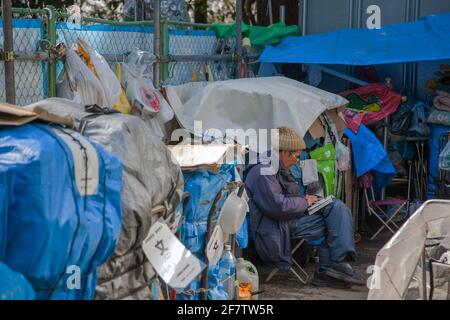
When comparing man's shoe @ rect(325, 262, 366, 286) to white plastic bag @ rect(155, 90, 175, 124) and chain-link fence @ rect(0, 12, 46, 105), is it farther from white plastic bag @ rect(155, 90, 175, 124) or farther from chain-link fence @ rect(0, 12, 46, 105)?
chain-link fence @ rect(0, 12, 46, 105)

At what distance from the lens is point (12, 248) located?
312cm

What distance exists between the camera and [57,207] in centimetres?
320

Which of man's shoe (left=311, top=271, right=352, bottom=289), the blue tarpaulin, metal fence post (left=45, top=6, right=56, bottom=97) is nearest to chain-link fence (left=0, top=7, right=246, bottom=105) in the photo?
metal fence post (left=45, top=6, right=56, bottom=97)

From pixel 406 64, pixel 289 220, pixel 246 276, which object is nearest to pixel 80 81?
pixel 246 276

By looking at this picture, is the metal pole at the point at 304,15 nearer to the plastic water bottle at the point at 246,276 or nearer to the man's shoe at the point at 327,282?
the man's shoe at the point at 327,282

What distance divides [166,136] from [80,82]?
1.55m

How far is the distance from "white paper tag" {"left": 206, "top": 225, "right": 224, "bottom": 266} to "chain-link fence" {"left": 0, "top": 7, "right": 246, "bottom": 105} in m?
1.77

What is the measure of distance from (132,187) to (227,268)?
2.20 m

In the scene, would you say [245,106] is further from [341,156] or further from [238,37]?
[238,37]

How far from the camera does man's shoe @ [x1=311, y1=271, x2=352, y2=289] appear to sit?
25.1 feet

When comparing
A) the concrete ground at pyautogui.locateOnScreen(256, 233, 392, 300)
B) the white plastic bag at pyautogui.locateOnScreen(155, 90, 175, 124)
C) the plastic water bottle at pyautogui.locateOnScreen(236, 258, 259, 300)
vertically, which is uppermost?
the white plastic bag at pyautogui.locateOnScreen(155, 90, 175, 124)

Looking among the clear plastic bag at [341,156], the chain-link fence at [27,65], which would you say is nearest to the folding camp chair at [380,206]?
the clear plastic bag at [341,156]

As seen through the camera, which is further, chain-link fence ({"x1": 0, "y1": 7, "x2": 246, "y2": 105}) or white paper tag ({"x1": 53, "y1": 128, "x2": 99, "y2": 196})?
chain-link fence ({"x1": 0, "y1": 7, "x2": 246, "y2": 105})

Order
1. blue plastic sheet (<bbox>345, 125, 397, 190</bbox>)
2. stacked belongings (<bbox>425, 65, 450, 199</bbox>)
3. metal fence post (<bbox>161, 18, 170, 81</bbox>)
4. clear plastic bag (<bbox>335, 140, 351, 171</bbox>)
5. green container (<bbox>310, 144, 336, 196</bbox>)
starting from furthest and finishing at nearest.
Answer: stacked belongings (<bbox>425, 65, 450, 199</bbox>), blue plastic sheet (<bbox>345, 125, 397, 190</bbox>), clear plastic bag (<bbox>335, 140, 351, 171</bbox>), green container (<bbox>310, 144, 336, 196</bbox>), metal fence post (<bbox>161, 18, 170, 81</bbox>)
